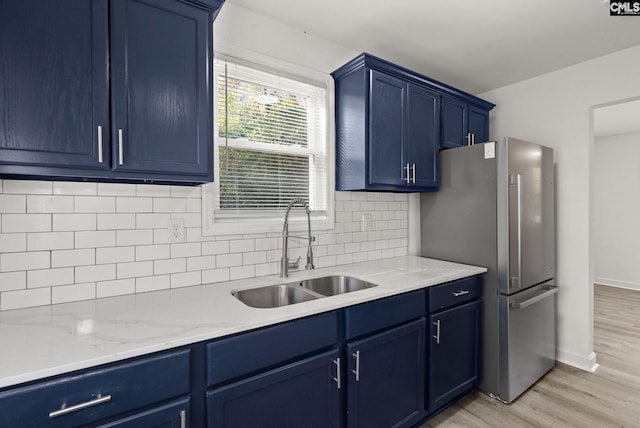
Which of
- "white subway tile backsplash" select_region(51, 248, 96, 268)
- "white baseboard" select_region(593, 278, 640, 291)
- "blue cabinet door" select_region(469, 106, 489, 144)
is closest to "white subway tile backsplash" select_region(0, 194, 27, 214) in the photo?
"white subway tile backsplash" select_region(51, 248, 96, 268)

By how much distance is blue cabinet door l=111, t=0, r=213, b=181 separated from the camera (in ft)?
4.33

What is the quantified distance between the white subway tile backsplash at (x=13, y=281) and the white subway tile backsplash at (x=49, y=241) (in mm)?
116

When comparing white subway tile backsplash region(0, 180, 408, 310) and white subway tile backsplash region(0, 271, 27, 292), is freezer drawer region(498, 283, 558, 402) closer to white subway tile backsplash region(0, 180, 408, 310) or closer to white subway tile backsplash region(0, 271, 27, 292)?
white subway tile backsplash region(0, 180, 408, 310)

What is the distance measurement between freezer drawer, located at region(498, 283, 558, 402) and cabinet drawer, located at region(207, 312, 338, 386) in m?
1.40

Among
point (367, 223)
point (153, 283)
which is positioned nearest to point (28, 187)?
point (153, 283)

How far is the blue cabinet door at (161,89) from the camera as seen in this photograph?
1319mm

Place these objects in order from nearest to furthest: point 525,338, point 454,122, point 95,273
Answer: point 95,273, point 525,338, point 454,122

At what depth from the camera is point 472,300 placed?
2.24m

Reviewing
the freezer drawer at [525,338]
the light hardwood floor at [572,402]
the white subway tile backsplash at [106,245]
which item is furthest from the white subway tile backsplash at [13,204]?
the freezer drawer at [525,338]

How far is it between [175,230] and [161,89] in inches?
29.0

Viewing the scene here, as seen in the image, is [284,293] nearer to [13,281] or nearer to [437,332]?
[437,332]

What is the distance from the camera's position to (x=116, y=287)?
1.58m

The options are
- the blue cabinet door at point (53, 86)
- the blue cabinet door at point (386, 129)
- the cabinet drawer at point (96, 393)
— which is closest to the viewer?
the cabinet drawer at point (96, 393)

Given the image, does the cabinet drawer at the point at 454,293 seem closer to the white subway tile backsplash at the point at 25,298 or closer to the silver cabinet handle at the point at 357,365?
the silver cabinet handle at the point at 357,365
